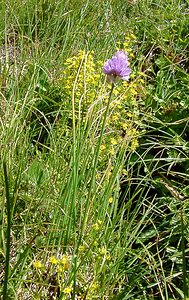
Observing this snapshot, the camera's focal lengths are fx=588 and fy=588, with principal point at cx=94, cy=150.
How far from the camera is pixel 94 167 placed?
1.59 m

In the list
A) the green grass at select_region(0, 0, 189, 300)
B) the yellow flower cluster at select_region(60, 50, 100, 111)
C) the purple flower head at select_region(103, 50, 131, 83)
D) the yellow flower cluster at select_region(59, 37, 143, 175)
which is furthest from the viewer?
the yellow flower cluster at select_region(60, 50, 100, 111)

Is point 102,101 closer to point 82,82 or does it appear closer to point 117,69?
point 82,82

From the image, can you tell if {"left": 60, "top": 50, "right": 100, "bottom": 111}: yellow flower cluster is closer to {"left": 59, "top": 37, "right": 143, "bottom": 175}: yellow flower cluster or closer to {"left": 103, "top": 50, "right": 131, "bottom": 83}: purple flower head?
{"left": 59, "top": 37, "right": 143, "bottom": 175}: yellow flower cluster

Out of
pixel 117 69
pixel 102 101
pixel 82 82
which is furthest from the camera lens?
pixel 82 82

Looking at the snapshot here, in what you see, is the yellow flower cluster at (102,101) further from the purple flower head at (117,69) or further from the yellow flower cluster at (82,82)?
the purple flower head at (117,69)

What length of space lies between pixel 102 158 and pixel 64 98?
666mm

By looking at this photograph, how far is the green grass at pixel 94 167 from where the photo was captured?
1.89 meters

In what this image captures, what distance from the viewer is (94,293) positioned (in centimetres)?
189

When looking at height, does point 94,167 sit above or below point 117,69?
below

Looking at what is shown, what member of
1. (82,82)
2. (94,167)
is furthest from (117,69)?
(82,82)

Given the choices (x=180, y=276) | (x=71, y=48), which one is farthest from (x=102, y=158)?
(x=71, y=48)

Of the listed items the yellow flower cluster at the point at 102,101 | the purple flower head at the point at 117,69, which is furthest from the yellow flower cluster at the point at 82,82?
the purple flower head at the point at 117,69

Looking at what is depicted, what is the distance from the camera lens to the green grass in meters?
1.89

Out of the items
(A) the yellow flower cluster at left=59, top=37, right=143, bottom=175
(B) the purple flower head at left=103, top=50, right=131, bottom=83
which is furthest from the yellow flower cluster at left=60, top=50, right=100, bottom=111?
(B) the purple flower head at left=103, top=50, right=131, bottom=83
